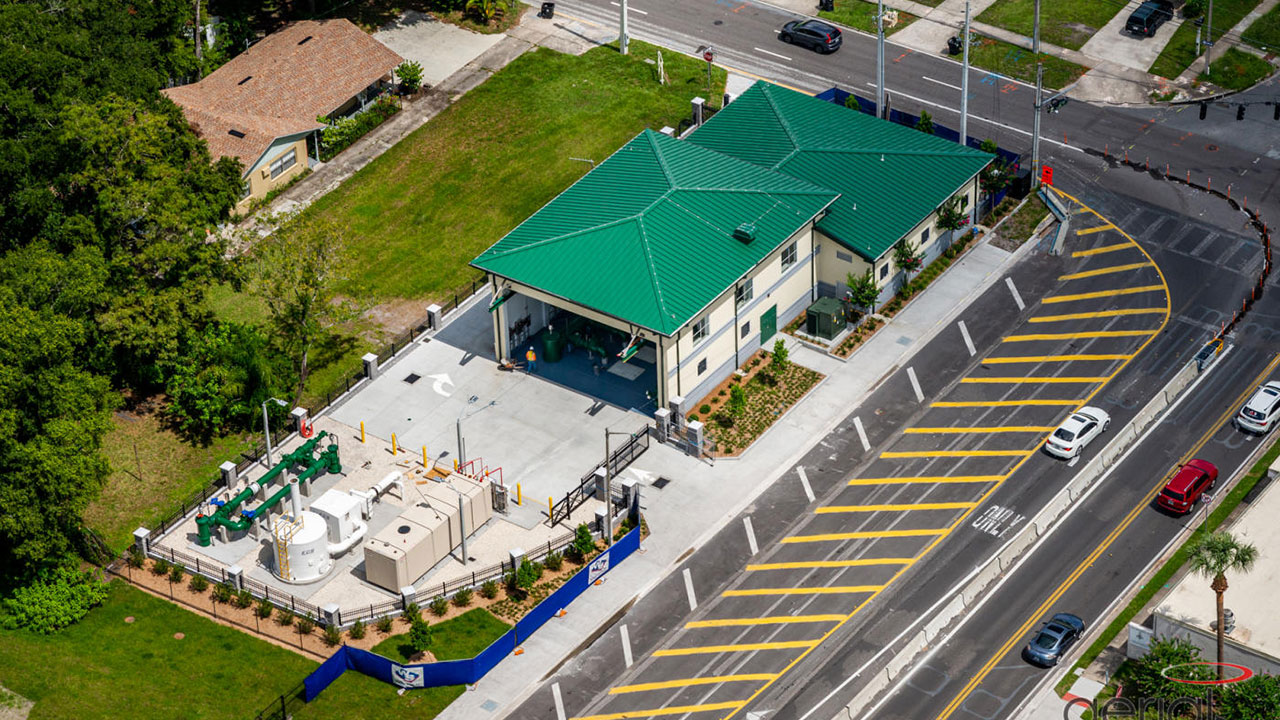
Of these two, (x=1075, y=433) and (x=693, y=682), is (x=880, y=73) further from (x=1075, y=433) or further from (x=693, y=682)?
(x=693, y=682)

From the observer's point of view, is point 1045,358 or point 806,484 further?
point 1045,358

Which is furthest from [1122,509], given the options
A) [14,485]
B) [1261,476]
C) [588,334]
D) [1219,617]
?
[14,485]

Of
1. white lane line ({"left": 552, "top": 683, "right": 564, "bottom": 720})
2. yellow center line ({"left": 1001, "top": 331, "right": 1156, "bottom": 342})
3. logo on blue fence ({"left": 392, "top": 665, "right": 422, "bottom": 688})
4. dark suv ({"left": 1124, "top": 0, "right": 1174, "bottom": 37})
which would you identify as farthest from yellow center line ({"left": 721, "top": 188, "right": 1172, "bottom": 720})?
dark suv ({"left": 1124, "top": 0, "right": 1174, "bottom": 37})

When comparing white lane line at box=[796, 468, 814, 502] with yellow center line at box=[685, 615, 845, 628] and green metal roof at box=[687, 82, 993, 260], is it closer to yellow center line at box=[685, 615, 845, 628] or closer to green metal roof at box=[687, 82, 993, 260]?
yellow center line at box=[685, 615, 845, 628]

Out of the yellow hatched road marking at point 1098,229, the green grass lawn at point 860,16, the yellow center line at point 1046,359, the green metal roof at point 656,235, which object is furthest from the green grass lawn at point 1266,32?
the green metal roof at point 656,235

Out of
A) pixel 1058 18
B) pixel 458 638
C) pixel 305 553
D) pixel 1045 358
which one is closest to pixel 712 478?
pixel 458 638
